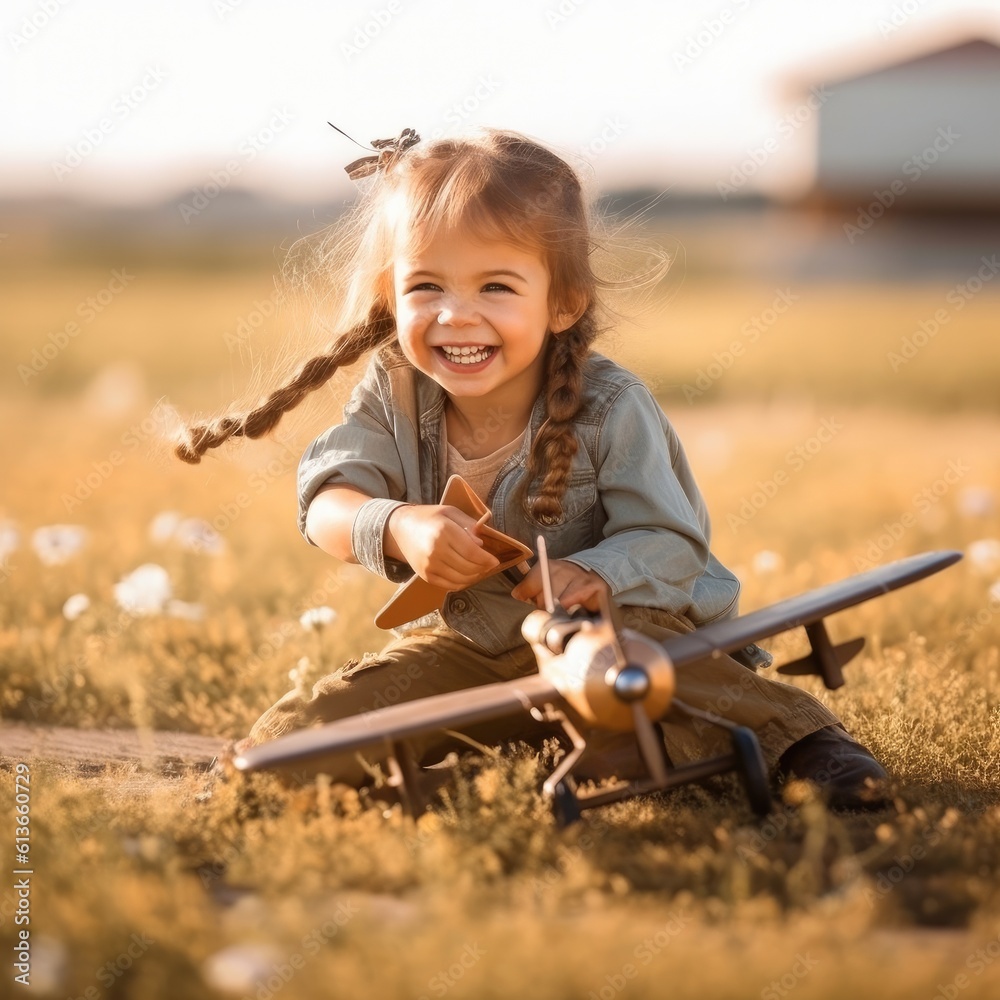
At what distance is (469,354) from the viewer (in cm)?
403

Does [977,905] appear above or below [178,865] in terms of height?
below

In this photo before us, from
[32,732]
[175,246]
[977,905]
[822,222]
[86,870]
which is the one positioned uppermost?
[175,246]

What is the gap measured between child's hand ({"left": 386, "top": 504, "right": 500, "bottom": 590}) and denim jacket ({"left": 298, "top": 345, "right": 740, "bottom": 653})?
187 mm

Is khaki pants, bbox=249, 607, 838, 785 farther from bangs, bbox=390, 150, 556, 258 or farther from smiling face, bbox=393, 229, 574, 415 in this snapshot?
bangs, bbox=390, 150, 556, 258

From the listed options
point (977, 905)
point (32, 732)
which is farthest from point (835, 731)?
point (32, 732)

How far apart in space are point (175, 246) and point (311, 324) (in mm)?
45534

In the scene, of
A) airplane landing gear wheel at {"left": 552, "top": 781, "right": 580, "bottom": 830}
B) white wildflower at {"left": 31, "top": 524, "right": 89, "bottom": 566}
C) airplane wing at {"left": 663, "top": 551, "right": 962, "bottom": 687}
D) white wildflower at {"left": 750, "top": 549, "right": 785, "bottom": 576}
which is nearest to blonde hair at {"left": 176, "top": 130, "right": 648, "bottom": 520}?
airplane wing at {"left": 663, "top": 551, "right": 962, "bottom": 687}

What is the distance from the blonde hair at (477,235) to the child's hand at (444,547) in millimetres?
474

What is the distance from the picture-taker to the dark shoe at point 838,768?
3.62 meters

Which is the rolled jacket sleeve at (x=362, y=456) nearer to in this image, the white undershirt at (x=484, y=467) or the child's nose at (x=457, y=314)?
the white undershirt at (x=484, y=467)

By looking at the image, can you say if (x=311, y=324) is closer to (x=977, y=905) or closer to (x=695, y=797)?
(x=695, y=797)

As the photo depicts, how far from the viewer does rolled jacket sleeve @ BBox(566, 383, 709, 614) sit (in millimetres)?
3902

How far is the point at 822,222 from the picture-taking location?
3781 centimetres

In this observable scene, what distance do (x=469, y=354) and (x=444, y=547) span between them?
74 cm
